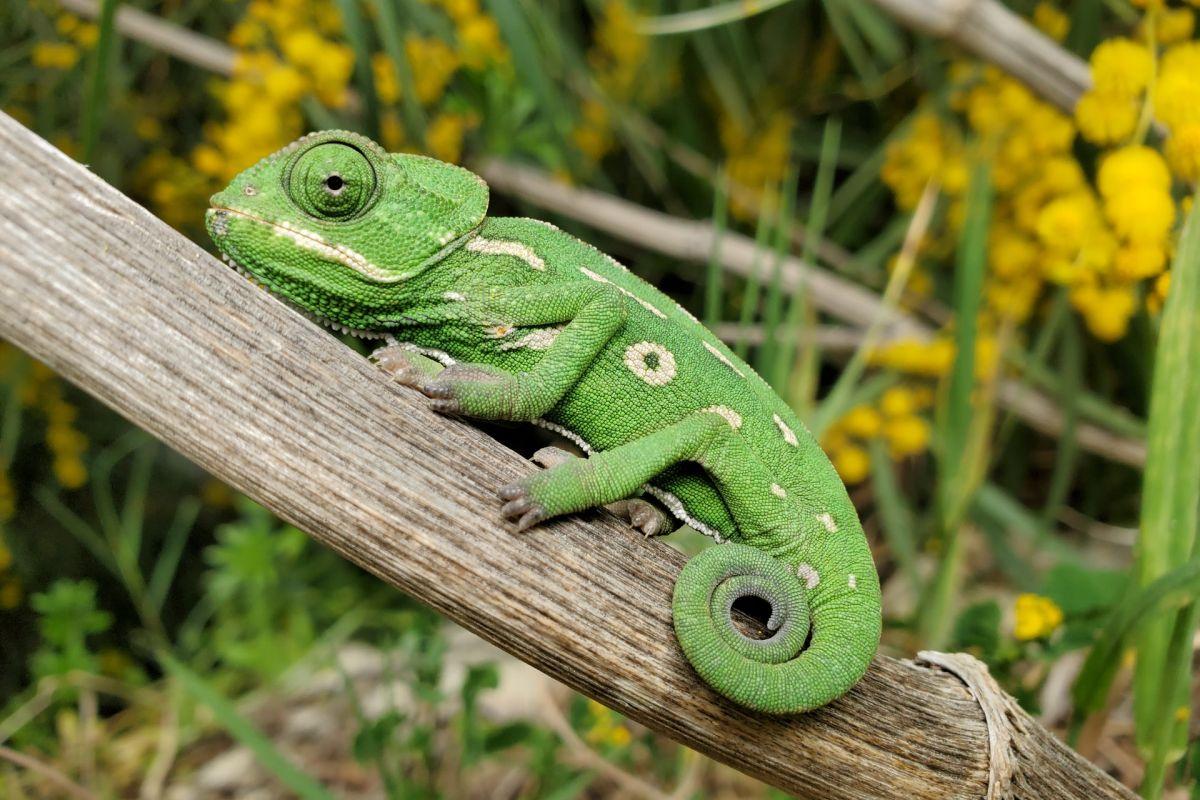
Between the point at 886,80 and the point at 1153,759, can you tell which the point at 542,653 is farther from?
the point at 886,80

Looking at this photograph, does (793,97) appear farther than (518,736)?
Yes

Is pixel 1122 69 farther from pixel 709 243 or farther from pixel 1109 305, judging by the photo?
pixel 709 243

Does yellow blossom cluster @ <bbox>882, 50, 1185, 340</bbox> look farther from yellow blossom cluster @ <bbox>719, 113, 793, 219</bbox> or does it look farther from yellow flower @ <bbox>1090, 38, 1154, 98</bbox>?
yellow blossom cluster @ <bbox>719, 113, 793, 219</bbox>

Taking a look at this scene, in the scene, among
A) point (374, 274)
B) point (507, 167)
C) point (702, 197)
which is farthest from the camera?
point (702, 197)

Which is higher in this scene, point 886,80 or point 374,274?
point 886,80

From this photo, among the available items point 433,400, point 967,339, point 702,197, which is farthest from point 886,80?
point 433,400

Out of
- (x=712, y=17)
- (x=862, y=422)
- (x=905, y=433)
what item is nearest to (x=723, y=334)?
(x=862, y=422)

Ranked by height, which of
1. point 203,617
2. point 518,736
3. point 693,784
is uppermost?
point 693,784
